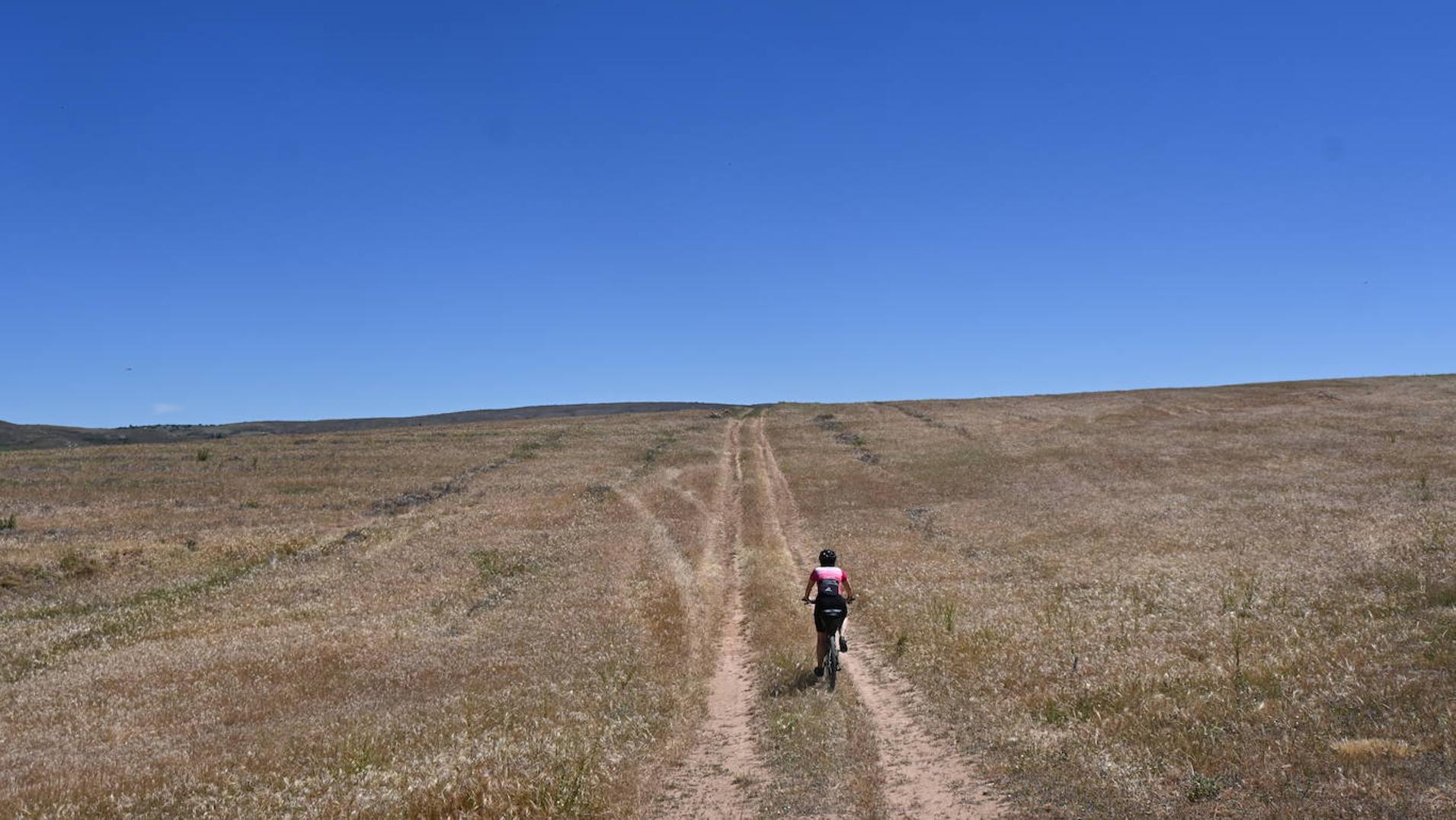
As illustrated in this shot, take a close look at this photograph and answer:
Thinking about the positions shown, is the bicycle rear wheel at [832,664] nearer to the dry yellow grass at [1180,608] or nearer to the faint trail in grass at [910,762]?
the faint trail in grass at [910,762]

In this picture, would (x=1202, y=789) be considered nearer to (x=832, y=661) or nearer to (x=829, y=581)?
(x=832, y=661)

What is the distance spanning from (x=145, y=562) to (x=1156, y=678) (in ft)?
116

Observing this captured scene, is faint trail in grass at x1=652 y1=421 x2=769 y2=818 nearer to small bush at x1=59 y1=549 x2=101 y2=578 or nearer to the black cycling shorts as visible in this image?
the black cycling shorts

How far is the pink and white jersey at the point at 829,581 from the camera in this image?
1828 cm

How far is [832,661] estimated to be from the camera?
57.8 feet

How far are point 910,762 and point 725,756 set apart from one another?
2.65m

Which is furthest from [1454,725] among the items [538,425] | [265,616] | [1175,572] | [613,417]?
[613,417]

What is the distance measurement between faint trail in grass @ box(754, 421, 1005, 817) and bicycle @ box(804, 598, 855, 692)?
17.4 inches

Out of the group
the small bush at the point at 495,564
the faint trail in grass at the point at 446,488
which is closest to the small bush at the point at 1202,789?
the small bush at the point at 495,564

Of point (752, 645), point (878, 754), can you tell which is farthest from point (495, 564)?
point (878, 754)

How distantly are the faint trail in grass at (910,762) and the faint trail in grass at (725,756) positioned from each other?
1.79 metres

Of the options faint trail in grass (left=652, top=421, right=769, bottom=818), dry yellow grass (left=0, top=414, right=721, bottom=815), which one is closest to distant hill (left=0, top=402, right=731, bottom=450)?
dry yellow grass (left=0, top=414, right=721, bottom=815)

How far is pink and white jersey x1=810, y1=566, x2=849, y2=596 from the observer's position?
18281 mm

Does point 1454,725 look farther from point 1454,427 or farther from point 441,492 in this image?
point 1454,427
